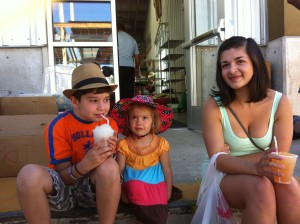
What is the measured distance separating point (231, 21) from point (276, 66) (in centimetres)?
82

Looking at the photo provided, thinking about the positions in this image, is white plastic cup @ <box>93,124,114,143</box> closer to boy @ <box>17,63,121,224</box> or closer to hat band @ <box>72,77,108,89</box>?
boy @ <box>17,63,121,224</box>

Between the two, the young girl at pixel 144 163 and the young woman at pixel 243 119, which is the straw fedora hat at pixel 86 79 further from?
the young woman at pixel 243 119

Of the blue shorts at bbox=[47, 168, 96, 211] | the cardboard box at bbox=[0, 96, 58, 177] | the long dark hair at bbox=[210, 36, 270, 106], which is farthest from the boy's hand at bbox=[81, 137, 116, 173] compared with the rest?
the cardboard box at bbox=[0, 96, 58, 177]

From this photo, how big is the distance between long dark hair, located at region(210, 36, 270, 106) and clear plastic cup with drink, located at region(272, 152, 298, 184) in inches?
20.5

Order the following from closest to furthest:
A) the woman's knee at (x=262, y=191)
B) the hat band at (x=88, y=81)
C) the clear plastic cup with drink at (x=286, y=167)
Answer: the clear plastic cup with drink at (x=286, y=167) → the woman's knee at (x=262, y=191) → the hat band at (x=88, y=81)

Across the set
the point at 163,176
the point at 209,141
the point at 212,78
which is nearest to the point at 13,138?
the point at 163,176

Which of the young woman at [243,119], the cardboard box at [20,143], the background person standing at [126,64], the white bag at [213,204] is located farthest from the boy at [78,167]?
the background person standing at [126,64]

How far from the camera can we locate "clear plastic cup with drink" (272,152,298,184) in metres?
1.41

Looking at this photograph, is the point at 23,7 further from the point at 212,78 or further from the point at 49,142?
the point at 49,142

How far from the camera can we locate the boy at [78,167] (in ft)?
5.43

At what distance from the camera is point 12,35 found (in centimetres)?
420

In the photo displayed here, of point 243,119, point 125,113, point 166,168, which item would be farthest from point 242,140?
point 125,113

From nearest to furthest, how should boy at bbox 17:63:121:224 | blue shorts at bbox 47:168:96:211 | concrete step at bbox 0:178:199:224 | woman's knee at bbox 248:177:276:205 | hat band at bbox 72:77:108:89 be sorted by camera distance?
woman's knee at bbox 248:177:276:205 → boy at bbox 17:63:121:224 → blue shorts at bbox 47:168:96:211 → hat band at bbox 72:77:108:89 → concrete step at bbox 0:178:199:224

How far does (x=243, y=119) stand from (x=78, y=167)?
96cm
